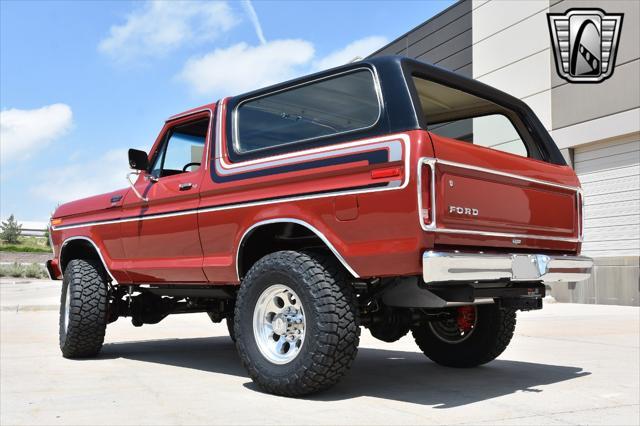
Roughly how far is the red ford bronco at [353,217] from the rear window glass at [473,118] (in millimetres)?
18

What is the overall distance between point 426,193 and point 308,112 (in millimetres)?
1296

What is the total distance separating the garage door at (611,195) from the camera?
17031 mm

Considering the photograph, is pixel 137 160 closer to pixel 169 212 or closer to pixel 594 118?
pixel 169 212

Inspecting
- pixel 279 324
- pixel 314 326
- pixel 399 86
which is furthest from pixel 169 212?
pixel 399 86

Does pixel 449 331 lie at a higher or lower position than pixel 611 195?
lower

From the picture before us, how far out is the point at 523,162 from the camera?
475 centimetres

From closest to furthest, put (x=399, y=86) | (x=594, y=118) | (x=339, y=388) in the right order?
(x=399, y=86), (x=339, y=388), (x=594, y=118)

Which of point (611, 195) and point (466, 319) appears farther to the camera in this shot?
point (611, 195)

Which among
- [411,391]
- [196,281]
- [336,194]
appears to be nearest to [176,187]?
[196,281]

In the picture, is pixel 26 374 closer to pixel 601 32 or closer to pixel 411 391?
pixel 411 391

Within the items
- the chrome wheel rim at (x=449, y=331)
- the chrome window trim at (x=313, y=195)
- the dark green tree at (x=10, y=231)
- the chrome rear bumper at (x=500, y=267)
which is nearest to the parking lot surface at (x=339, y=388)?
the chrome wheel rim at (x=449, y=331)

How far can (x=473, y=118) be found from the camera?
19.1 feet

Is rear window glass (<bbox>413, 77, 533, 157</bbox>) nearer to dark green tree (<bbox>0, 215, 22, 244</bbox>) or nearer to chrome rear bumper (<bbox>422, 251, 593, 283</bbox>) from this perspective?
chrome rear bumper (<bbox>422, 251, 593, 283</bbox>)

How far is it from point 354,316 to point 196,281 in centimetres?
171
